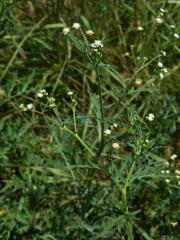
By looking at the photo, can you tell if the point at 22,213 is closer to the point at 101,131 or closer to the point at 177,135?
the point at 101,131

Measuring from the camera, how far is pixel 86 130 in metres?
3.53

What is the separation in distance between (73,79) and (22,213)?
1.21 m

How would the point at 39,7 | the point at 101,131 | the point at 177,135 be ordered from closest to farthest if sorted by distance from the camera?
the point at 101,131, the point at 177,135, the point at 39,7

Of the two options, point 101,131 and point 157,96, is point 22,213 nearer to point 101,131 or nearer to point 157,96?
point 101,131

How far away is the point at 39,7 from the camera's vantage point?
3.97 m

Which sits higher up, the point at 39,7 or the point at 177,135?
the point at 39,7

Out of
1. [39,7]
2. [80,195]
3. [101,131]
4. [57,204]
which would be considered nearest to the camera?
[101,131]

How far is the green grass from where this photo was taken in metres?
2.44

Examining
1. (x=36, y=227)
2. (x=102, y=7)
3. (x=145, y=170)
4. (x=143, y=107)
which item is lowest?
(x=36, y=227)

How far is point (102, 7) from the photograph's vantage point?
3773mm

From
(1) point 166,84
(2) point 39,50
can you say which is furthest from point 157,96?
(2) point 39,50

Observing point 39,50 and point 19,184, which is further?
point 39,50

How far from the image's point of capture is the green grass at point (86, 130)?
7.99ft

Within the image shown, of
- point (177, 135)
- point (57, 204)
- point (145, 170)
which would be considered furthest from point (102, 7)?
point (145, 170)
